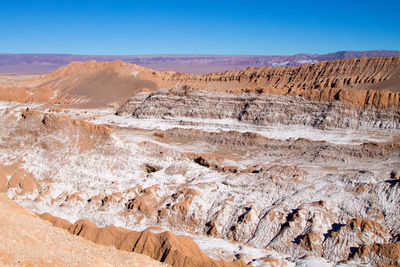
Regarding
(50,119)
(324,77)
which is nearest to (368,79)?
(324,77)

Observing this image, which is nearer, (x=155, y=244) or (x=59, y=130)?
(x=155, y=244)

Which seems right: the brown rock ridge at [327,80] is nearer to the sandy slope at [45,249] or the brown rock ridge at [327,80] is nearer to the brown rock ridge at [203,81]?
the brown rock ridge at [203,81]

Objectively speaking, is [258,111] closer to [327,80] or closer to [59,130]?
[59,130]

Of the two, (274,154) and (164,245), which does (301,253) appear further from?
(274,154)

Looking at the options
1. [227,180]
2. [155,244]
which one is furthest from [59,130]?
[155,244]

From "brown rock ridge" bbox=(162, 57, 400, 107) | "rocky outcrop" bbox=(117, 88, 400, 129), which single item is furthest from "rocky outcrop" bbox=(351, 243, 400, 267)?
A: "brown rock ridge" bbox=(162, 57, 400, 107)

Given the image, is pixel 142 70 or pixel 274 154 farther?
pixel 142 70
